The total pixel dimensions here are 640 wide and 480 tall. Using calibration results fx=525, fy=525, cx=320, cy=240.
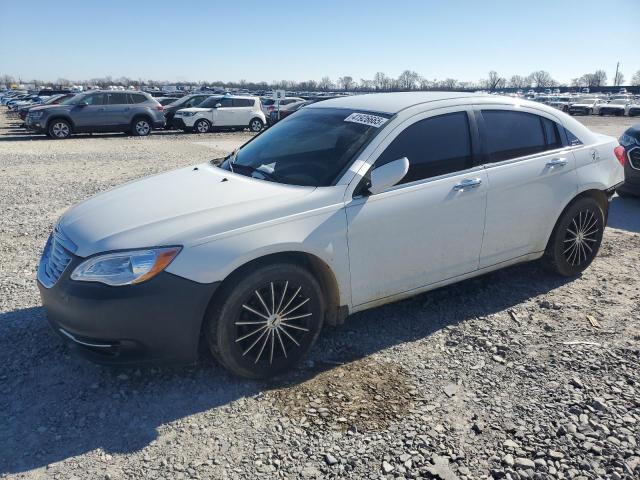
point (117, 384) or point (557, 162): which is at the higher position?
point (557, 162)

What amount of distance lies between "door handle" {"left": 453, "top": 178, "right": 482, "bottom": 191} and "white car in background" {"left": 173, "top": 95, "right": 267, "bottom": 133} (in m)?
20.0

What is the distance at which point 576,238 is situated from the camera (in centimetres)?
482

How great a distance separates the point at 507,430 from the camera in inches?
113

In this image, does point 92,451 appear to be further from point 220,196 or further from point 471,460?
point 471,460

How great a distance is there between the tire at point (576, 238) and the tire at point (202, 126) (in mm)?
19760

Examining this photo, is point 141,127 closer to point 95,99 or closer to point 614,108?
point 95,99

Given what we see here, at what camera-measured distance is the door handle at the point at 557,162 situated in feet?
14.5

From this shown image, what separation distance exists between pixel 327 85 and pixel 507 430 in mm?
142846

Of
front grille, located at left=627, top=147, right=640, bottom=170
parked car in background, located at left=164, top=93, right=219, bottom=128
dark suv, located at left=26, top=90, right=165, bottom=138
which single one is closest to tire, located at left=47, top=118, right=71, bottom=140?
dark suv, located at left=26, top=90, right=165, bottom=138

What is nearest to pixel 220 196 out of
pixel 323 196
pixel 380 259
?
pixel 323 196

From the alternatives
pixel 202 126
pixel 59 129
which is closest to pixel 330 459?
pixel 59 129

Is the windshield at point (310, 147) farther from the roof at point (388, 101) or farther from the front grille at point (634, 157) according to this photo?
the front grille at point (634, 157)

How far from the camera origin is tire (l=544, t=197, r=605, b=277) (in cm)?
467

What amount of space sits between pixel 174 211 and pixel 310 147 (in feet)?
3.89
